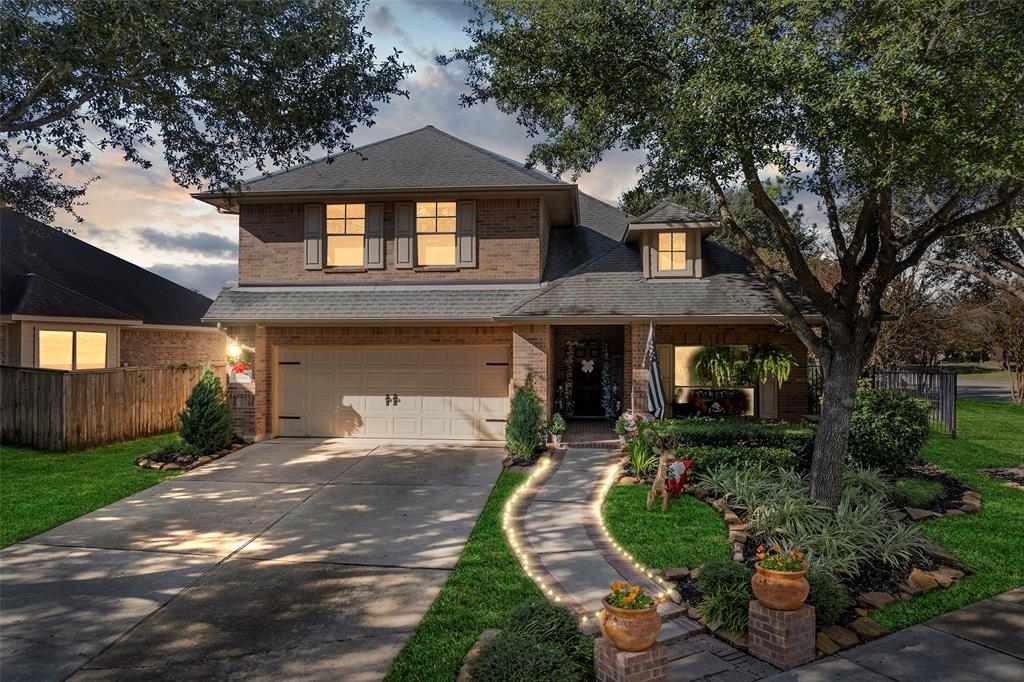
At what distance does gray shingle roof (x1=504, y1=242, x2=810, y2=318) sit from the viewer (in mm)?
12250

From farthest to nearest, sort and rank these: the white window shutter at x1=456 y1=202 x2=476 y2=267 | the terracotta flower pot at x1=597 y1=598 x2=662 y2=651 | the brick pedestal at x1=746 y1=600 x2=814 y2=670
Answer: the white window shutter at x1=456 y1=202 x2=476 y2=267, the brick pedestal at x1=746 y1=600 x2=814 y2=670, the terracotta flower pot at x1=597 y1=598 x2=662 y2=651

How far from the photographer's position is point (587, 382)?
16938mm

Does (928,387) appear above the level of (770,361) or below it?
below

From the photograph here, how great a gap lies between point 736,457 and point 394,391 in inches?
319

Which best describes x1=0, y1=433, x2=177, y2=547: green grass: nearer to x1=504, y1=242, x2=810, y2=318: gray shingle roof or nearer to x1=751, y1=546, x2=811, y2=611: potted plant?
x1=504, y1=242, x2=810, y2=318: gray shingle roof

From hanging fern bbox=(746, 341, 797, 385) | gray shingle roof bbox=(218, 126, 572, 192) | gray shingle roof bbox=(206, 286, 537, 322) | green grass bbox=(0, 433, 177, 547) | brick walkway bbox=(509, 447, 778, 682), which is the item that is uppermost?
gray shingle roof bbox=(218, 126, 572, 192)

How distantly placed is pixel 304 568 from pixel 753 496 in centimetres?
607

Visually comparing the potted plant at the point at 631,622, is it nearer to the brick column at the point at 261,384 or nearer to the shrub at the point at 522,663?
the shrub at the point at 522,663

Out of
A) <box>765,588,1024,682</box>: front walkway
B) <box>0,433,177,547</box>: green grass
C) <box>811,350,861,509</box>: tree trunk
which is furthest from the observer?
<box>0,433,177,547</box>: green grass

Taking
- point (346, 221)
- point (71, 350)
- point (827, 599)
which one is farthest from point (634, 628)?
point (71, 350)

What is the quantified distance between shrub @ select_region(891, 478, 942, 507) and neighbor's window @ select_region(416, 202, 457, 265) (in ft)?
33.1

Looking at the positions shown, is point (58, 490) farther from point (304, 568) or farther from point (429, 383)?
point (429, 383)

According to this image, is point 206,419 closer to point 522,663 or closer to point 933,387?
point 522,663

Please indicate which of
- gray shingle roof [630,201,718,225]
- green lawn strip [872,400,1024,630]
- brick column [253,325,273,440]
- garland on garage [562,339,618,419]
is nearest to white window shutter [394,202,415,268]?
brick column [253,325,273,440]
